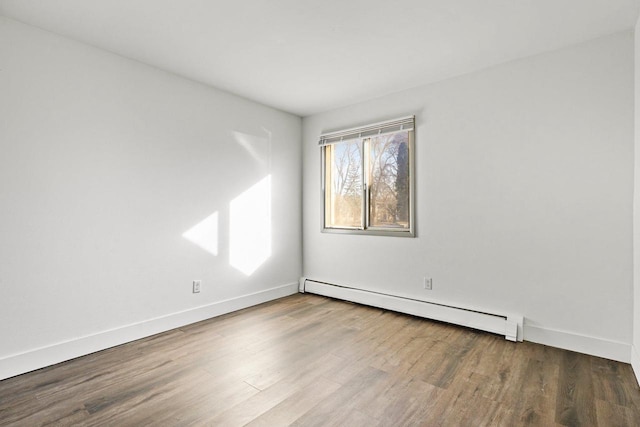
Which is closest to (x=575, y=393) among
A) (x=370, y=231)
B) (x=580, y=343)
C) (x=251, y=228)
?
(x=580, y=343)

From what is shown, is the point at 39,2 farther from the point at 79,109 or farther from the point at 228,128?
the point at 228,128

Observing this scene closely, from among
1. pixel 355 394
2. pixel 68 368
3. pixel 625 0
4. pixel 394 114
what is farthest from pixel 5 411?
pixel 625 0

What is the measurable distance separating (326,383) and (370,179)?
2.39 m

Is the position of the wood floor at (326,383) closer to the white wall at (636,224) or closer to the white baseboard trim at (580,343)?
the white baseboard trim at (580,343)

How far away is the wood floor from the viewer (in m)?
1.74

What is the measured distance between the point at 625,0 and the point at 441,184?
5.74 ft

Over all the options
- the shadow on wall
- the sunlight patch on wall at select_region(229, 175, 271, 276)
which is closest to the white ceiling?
the shadow on wall

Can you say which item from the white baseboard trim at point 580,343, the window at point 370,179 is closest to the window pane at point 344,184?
the window at point 370,179

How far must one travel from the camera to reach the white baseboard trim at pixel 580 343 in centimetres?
237

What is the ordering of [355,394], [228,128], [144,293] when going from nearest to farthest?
[355,394]
[144,293]
[228,128]

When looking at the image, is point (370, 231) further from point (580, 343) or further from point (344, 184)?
point (580, 343)

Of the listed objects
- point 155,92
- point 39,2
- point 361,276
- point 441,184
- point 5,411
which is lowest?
point 5,411

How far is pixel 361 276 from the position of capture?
3877mm

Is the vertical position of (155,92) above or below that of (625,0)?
below
